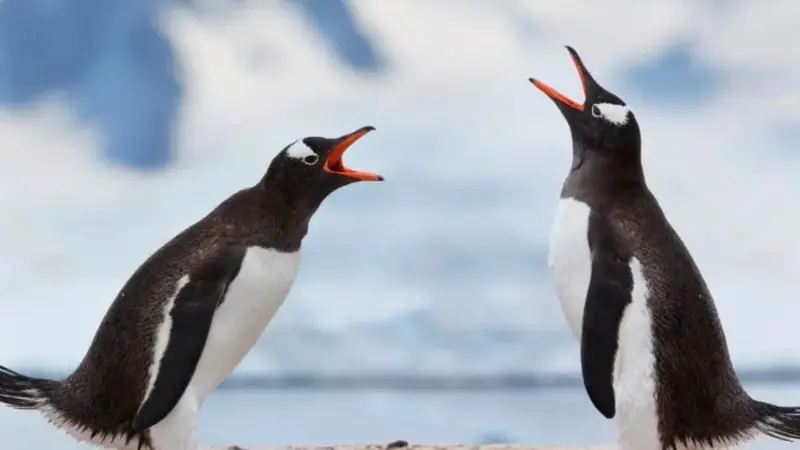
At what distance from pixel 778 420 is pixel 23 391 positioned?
1711 millimetres

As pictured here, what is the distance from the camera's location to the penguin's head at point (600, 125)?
2.08 m

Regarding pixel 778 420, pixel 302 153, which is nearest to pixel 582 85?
pixel 302 153

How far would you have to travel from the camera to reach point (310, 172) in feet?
6.97

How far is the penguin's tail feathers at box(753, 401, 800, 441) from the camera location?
2004 mm

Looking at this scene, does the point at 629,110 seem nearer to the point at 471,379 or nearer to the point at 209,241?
the point at 209,241

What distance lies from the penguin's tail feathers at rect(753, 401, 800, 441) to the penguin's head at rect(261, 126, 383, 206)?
1.01 meters

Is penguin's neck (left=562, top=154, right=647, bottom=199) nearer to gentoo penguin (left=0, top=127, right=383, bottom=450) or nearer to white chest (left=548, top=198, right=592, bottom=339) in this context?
white chest (left=548, top=198, right=592, bottom=339)

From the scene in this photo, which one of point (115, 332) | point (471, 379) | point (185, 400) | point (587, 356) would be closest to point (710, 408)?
point (587, 356)

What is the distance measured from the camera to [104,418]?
198 centimetres

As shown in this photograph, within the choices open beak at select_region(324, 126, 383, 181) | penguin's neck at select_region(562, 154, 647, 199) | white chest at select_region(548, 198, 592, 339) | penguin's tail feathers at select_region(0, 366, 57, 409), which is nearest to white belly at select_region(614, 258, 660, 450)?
white chest at select_region(548, 198, 592, 339)

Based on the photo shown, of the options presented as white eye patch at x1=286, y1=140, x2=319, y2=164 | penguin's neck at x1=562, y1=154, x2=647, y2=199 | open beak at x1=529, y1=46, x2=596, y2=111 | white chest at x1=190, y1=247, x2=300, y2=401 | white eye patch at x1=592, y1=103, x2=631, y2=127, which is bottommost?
white chest at x1=190, y1=247, x2=300, y2=401

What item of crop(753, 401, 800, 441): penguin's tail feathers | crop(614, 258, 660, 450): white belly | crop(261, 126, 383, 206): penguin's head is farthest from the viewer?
crop(261, 126, 383, 206): penguin's head

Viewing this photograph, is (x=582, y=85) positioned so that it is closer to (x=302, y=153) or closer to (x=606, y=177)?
(x=606, y=177)

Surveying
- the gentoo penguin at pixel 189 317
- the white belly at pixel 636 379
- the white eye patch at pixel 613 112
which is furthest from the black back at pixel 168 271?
the white belly at pixel 636 379
